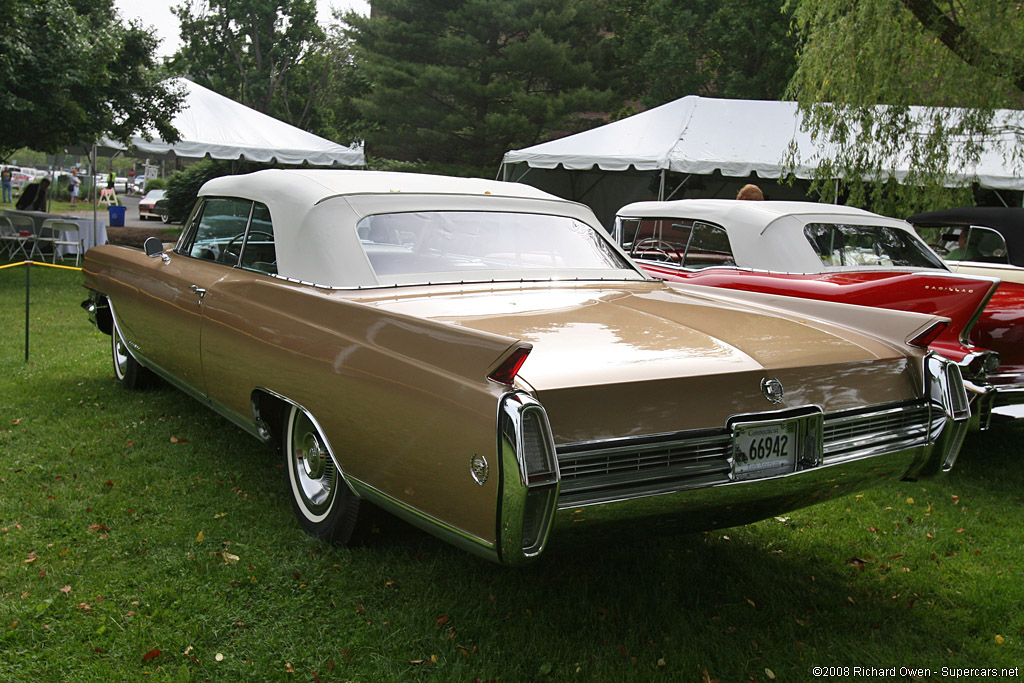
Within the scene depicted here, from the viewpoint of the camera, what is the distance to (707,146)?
48.6 feet

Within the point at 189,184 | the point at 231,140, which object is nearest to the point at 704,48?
the point at 231,140

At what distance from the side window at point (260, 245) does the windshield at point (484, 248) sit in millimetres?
534

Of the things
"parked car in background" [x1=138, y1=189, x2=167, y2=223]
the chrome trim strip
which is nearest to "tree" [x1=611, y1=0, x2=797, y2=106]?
"parked car in background" [x1=138, y1=189, x2=167, y2=223]

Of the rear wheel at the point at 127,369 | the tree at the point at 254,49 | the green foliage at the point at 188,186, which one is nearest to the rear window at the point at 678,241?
the rear wheel at the point at 127,369

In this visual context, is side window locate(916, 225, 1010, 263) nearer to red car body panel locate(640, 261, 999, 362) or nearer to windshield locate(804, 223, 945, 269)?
windshield locate(804, 223, 945, 269)

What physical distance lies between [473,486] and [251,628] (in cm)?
114

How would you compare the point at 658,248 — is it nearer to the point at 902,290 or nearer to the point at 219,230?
the point at 902,290

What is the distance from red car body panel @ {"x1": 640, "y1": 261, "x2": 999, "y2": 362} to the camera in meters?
4.10

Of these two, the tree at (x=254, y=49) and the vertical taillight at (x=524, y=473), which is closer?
the vertical taillight at (x=524, y=473)

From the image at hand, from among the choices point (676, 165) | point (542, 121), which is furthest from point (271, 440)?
point (542, 121)

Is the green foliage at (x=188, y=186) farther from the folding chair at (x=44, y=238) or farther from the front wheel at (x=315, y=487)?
the front wheel at (x=315, y=487)

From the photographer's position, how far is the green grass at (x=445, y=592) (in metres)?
2.76

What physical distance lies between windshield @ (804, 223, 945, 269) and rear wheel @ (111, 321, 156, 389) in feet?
16.3

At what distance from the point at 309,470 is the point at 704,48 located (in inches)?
1076
